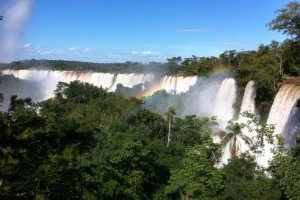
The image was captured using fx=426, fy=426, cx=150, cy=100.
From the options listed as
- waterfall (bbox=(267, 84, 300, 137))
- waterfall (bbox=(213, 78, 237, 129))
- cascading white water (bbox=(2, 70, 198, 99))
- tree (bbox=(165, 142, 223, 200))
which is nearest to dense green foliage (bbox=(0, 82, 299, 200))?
tree (bbox=(165, 142, 223, 200))

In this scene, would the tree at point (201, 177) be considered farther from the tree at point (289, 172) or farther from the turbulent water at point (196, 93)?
the tree at point (289, 172)

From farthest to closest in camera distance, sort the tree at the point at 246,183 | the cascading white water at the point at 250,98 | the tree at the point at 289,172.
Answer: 1. the cascading white water at the point at 250,98
2. the tree at the point at 246,183
3. the tree at the point at 289,172

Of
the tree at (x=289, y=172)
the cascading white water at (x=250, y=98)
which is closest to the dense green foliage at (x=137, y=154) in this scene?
the tree at (x=289, y=172)

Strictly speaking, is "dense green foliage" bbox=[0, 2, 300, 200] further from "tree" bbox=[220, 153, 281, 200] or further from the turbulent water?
the turbulent water

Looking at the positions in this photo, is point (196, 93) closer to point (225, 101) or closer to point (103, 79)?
point (225, 101)

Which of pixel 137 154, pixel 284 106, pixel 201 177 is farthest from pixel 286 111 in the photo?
pixel 137 154

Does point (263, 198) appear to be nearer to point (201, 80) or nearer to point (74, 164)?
point (74, 164)

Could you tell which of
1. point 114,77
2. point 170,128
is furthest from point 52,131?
point 114,77
